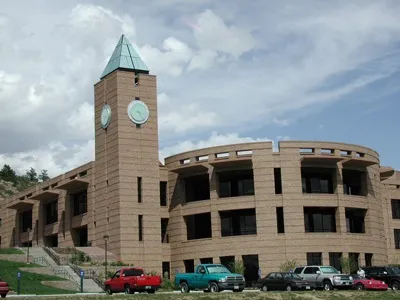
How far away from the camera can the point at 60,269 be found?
198 feet

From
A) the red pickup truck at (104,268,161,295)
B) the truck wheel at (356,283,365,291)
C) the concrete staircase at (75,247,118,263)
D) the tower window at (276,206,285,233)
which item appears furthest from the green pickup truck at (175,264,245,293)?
the tower window at (276,206,285,233)

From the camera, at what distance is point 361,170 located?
232ft

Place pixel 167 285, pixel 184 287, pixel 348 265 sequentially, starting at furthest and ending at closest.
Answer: pixel 348 265 < pixel 167 285 < pixel 184 287

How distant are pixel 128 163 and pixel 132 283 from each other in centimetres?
2497

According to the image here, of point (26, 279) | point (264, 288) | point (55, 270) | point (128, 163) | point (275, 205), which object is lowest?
point (264, 288)

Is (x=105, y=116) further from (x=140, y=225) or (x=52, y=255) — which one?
(x=52, y=255)

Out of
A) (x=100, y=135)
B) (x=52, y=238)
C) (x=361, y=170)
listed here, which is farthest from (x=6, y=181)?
(x=361, y=170)

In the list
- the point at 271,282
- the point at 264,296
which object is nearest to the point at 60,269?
the point at 271,282

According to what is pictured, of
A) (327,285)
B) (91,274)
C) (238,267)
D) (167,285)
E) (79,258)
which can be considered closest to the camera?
(327,285)

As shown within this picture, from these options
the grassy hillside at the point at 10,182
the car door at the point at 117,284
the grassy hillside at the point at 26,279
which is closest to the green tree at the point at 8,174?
the grassy hillside at the point at 10,182

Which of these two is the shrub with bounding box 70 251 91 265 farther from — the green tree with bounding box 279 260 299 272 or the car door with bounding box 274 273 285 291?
the car door with bounding box 274 273 285 291

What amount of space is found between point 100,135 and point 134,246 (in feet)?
40.0

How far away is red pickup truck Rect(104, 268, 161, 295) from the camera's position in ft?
146

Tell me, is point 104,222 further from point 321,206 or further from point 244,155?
point 321,206
